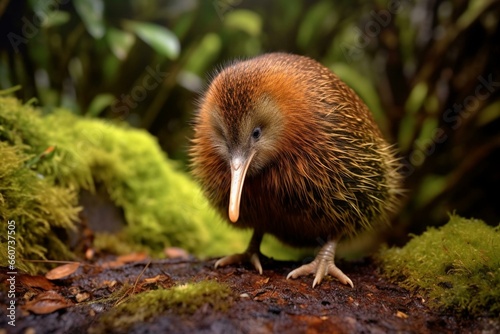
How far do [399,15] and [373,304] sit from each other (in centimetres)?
453

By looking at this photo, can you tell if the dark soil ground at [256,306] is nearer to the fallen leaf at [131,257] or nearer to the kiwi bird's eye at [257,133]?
the fallen leaf at [131,257]

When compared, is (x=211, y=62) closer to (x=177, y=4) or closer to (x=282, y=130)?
(x=177, y=4)

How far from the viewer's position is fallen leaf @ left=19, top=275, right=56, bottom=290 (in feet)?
7.47

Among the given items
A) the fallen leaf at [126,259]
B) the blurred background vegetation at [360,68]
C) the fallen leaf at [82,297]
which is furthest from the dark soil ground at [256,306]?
the blurred background vegetation at [360,68]

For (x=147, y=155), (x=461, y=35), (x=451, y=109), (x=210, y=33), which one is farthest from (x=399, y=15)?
(x=147, y=155)

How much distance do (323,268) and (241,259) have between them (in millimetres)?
566

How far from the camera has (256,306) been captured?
2.08 meters

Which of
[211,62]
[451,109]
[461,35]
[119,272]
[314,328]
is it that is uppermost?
[461,35]

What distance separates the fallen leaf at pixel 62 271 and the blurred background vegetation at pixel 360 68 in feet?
9.26

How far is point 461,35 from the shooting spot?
5.55 m

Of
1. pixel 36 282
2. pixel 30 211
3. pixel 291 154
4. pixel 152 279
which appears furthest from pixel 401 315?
pixel 30 211

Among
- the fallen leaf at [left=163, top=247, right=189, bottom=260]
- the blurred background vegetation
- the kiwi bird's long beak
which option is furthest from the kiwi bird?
the blurred background vegetation

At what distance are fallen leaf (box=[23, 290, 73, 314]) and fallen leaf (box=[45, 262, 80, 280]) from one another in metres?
0.30

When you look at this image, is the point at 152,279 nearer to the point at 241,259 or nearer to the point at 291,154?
the point at 241,259
